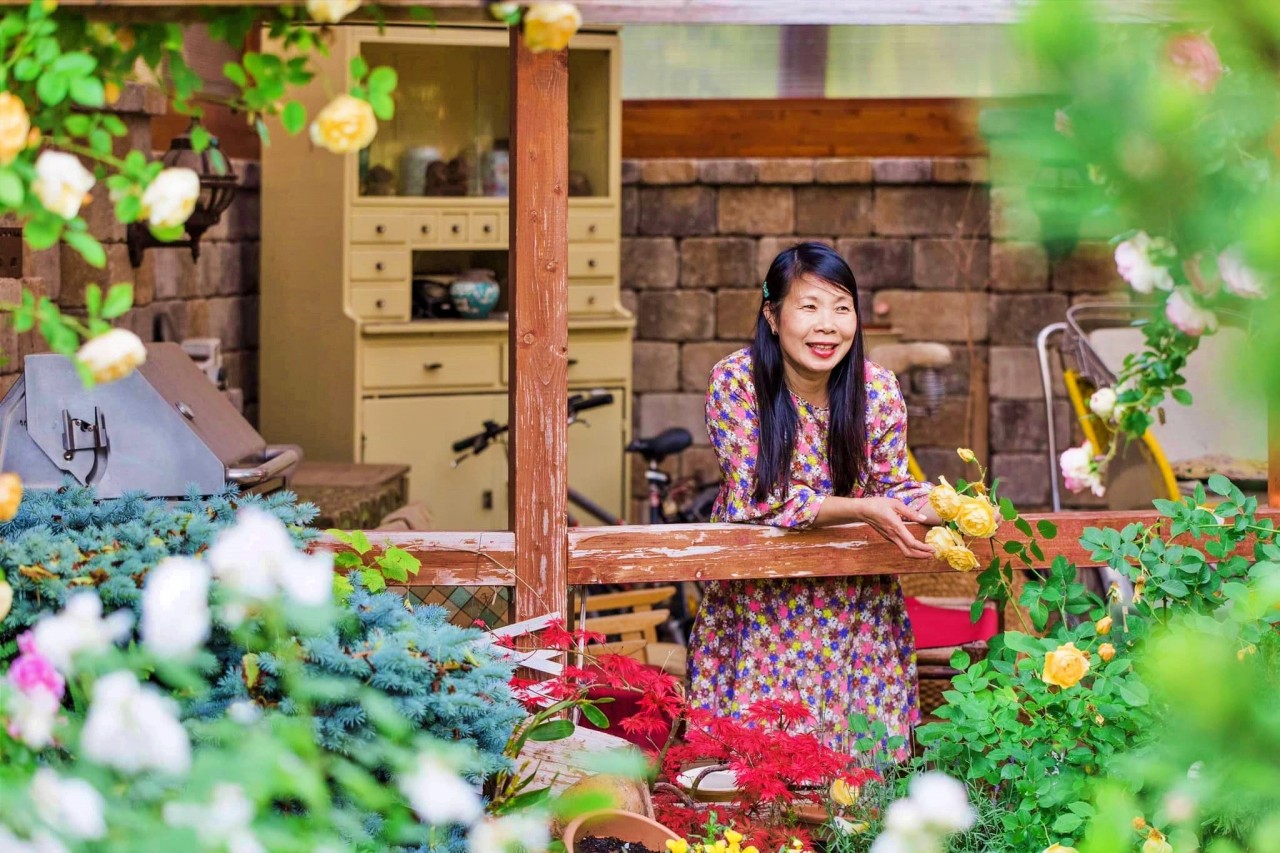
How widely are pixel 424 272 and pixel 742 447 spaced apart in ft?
12.7

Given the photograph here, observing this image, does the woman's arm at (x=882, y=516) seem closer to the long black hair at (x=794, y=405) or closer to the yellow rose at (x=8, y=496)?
the long black hair at (x=794, y=405)

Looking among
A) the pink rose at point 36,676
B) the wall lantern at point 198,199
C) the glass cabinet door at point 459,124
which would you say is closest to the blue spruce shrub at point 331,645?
the pink rose at point 36,676

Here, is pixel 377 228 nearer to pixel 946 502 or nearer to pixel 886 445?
pixel 886 445

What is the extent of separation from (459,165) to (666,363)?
1.45m

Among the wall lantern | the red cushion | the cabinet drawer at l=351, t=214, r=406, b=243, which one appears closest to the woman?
the red cushion

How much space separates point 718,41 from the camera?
7172 millimetres

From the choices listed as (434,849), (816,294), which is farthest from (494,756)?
(816,294)

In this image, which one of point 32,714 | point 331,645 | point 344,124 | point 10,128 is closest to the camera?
point 32,714

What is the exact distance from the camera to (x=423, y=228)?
20.7 ft

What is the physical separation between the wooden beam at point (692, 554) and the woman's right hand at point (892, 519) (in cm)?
15

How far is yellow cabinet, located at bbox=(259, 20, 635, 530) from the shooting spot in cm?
620

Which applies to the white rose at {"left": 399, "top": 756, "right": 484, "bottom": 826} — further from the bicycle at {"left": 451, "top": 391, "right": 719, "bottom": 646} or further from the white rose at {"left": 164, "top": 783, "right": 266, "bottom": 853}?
the bicycle at {"left": 451, "top": 391, "right": 719, "bottom": 646}

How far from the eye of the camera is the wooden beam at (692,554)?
120 inches

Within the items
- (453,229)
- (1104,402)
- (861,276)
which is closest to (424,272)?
(453,229)
